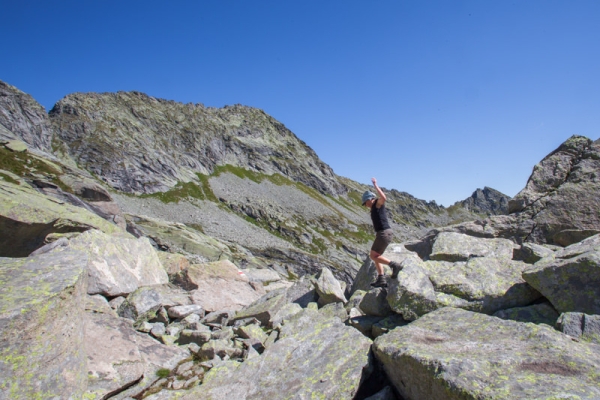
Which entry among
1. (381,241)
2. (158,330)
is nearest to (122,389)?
(158,330)

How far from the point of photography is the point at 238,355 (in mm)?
9797

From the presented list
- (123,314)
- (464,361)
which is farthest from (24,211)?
(464,361)

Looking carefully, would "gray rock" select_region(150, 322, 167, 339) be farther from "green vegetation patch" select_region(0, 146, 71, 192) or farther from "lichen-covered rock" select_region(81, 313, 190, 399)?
"green vegetation patch" select_region(0, 146, 71, 192)

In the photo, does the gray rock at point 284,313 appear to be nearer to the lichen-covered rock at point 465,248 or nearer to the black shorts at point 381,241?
the black shorts at point 381,241

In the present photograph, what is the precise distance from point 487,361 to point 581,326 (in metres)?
2.84

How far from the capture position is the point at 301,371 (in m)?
7.41

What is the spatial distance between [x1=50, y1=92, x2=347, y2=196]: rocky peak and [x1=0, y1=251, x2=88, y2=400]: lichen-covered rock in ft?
405

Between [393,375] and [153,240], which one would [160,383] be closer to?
[393,375]

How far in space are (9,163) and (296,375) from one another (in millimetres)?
99997

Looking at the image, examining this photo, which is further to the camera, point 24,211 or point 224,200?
point 224,200

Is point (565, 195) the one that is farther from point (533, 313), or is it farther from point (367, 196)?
point (367, 196)

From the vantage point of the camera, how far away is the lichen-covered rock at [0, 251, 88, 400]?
5.48m

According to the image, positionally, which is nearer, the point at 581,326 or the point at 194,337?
the point at 581,326

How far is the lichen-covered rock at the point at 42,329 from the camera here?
548 cm
